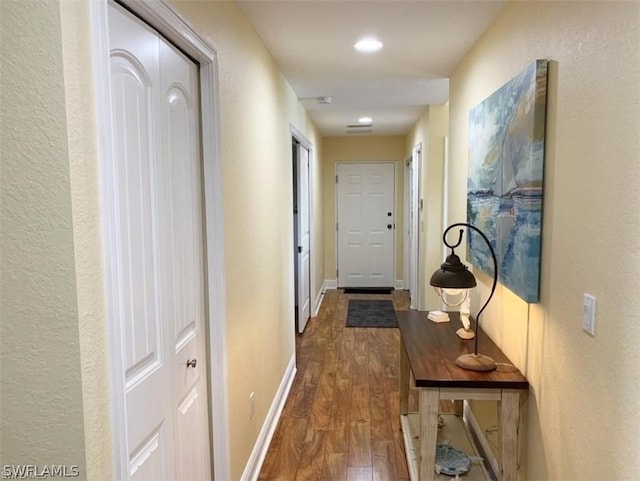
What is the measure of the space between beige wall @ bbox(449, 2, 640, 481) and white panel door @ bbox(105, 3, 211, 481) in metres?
1.25

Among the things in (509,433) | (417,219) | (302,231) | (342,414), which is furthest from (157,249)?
(417,219)

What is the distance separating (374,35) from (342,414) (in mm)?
2398

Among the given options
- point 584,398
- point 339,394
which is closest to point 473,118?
point 584,398

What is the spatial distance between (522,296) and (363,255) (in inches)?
208

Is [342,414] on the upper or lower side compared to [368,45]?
lower

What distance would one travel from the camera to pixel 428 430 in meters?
1.91

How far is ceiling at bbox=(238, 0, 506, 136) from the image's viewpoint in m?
2.11

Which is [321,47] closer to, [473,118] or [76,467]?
[473,118]

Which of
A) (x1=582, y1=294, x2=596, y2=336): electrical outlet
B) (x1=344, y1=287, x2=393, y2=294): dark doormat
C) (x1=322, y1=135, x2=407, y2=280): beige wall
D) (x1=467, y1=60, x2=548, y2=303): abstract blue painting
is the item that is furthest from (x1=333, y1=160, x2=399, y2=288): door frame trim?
(x1=582, y1=294, x2=596, y2=336): electrical outlet

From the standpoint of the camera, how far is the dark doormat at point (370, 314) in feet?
17.1

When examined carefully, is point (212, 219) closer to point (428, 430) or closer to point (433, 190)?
point (428, 430)

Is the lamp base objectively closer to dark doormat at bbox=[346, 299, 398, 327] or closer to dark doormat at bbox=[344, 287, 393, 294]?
dark doormat at bbox=[346, 299, 398, 327]

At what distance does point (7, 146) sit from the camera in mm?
858

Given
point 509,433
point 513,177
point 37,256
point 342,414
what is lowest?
point 342,414
